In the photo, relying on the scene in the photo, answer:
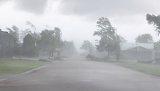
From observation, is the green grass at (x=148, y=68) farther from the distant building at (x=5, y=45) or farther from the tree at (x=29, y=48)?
the tree at (x=29, y=48)

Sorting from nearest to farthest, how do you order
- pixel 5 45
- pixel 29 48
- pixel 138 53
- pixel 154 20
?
pixel 154 20 → pixel 5 45 → pixel 29 48 → pixel 138 53

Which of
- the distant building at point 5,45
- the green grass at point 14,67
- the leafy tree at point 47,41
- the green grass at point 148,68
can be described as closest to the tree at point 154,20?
the green grass at point 148,68

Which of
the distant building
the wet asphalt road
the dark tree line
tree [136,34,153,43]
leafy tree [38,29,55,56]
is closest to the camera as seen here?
the wet asphalt road

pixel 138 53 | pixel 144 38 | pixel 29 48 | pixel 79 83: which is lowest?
pixel 79 83

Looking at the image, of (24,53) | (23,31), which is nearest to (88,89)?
(24,53)

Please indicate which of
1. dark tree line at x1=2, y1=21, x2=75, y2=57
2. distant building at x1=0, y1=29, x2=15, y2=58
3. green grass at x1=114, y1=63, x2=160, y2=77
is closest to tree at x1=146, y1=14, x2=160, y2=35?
green grass at x1=114, y1=63, x2=160, y2=77

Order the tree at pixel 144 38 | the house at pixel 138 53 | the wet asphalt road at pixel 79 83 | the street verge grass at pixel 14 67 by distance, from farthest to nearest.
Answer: the tree at pixel 144 38 → the house at pixel 138 53 → the street verge grass at pixel 14 67 → the wet asphalt road at pixel 79 83

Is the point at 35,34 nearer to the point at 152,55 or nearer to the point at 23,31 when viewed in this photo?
the point at 23,31

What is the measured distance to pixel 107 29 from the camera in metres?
98.8

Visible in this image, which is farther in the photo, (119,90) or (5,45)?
(5,45)

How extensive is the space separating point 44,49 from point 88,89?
86113mm

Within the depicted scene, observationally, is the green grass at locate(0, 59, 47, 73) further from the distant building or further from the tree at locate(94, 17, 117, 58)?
the tree at locate(94, 17, 117, 58)

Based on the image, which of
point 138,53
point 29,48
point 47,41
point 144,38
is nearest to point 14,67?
point 29,48

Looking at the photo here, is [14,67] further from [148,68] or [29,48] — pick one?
[29,48]
